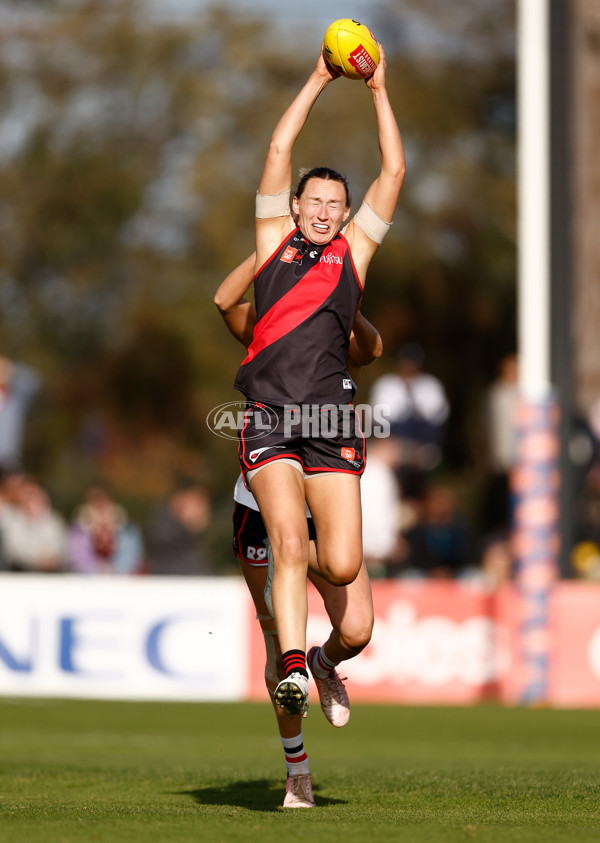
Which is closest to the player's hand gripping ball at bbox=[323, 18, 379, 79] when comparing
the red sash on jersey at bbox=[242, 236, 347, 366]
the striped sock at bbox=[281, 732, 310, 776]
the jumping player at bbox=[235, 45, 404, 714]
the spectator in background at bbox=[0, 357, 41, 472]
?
the jumping player at bbox=[235, 45, 404, 714]

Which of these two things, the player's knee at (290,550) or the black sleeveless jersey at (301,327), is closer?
the player's knee at (290,550)

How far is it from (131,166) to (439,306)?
6.64 m

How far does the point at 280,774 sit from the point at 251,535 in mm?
2195

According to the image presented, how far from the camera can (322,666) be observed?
745 centimetres

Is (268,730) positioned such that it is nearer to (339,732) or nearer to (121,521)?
(339,732)

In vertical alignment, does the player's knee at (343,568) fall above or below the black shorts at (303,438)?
below

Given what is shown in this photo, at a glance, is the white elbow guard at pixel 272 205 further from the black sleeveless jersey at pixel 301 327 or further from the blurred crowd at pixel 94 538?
the blurred crowd at pixel 94 538

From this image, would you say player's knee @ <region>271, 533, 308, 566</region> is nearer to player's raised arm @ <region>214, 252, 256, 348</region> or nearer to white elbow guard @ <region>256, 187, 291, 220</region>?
player's raised arm @ <region>214, 252, 256, 348</region>

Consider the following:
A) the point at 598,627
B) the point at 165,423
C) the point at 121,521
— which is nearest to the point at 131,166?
the point at 165,423

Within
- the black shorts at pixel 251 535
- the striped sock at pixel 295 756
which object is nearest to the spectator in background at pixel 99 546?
the black shorts at pixel 251 535

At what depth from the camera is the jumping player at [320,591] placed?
23.7ft

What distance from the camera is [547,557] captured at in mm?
15344

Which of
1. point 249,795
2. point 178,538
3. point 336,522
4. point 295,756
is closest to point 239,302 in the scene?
point 336,522

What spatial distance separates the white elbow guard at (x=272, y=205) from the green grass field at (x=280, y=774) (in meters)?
2.76
